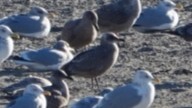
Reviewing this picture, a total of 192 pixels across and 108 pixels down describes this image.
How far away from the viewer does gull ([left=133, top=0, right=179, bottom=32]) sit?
60.3ft

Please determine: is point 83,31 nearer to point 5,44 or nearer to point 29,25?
point 29,25

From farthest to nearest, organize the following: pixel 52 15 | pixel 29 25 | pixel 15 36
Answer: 1. pixel 52 15
2. pixel 29 25
3. pixel 15 36

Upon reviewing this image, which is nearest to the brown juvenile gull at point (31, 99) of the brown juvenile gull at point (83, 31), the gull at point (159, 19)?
the brown juvenile gull at point (83, 31)

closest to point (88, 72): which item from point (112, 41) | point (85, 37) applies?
point (112, 41)

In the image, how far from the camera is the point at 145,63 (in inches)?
635

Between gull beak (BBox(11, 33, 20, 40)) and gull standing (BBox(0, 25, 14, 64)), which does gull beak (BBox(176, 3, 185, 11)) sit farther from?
gull standing (BBox(0, 25, 14, 64))

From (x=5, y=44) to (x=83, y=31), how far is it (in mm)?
1603

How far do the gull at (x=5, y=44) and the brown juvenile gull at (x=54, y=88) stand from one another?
1.38 meters

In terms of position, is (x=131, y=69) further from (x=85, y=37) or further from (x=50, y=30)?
(x=50, y=30)

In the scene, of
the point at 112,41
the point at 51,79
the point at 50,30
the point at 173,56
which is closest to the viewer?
the point at 51,79

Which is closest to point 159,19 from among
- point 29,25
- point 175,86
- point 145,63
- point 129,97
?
point 29,25

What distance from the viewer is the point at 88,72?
1473 centimetres

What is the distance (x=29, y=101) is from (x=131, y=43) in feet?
17.1

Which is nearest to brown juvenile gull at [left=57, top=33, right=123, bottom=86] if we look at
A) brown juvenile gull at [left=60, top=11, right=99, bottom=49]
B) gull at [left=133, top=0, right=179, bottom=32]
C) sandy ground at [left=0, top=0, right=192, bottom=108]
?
sandy ground at [left=0, top=0, right=192, bottom=108]
